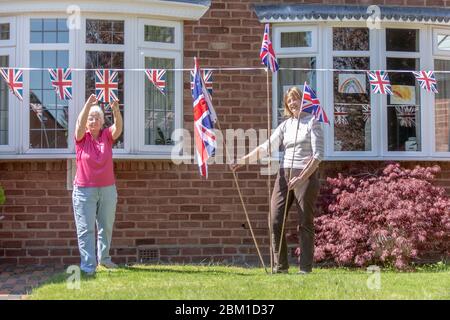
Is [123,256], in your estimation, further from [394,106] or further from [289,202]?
[394,106]

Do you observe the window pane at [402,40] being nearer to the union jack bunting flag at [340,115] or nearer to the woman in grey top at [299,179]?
the union jack bunting flag at [340,115]

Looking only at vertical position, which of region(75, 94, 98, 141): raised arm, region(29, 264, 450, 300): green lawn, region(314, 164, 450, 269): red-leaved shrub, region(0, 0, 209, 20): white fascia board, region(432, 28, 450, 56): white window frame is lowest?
region(29, 264, 450, 300): green lawn

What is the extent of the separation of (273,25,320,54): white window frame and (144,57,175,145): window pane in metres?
1.37

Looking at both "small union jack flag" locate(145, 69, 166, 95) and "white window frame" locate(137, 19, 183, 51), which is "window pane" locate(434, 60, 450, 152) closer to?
"white window frame" locate(137, 19, 183, 51)

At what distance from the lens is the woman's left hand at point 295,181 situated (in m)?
7.32

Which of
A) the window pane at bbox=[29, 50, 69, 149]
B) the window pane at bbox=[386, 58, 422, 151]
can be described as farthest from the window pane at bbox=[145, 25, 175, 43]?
the window pane at bbox=[386, 58, 422, 151]

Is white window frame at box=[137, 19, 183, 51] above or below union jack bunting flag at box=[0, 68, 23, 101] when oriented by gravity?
above

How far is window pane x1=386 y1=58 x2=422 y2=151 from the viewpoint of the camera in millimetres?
9578

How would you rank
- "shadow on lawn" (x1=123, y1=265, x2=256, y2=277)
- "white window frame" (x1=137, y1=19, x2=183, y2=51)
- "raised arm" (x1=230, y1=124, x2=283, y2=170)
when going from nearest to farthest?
"shadow on lawn" (x1=123, y1=265, x2=256, y2=277) → "raised arm" (x1=230, y1=124, x2=283, y2=170) → "white window frame" (x1=137, y1=19, x2=183, y2=51)

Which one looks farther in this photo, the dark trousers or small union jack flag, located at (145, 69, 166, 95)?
small union jack flag, located at (145, 69, 166, 95)

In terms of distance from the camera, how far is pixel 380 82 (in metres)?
8.69

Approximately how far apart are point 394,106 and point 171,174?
10.1 ft

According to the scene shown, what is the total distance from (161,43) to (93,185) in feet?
8.44
